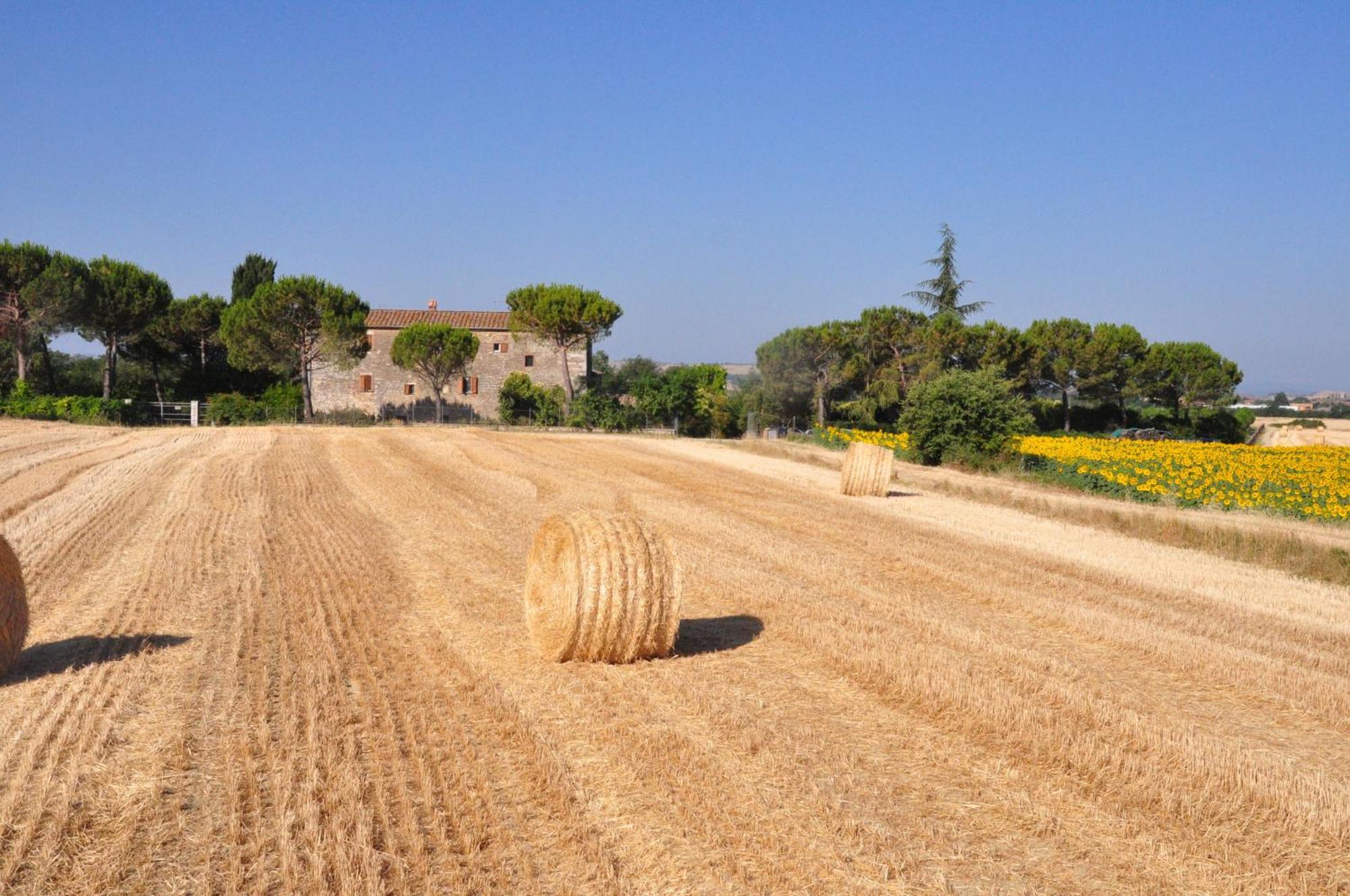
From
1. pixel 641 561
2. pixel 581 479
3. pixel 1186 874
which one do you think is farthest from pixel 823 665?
pixel 581 479

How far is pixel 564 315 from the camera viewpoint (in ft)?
195

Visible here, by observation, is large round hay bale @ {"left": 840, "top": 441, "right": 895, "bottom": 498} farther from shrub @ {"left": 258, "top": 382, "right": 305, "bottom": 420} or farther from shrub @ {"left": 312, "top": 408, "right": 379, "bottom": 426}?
shrub @ {"left": 258, "top": 382, "right": 305, "bottom": 420}

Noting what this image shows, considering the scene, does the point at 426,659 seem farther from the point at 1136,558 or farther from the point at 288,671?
the point at 1136,558

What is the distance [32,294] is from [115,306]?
5478mm

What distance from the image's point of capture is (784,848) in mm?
5363

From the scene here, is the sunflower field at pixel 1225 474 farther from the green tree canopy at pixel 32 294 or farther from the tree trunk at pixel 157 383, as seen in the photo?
the tree trunk at pixel 157 383

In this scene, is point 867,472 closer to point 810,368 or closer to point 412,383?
point 810,368

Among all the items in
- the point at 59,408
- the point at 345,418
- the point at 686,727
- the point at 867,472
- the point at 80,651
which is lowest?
the point at 686,727

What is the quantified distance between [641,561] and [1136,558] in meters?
9.95

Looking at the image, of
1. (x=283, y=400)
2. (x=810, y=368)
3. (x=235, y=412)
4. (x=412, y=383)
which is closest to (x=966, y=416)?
(x=810, y=368)

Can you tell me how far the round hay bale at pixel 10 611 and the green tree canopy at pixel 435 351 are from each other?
53.4 m

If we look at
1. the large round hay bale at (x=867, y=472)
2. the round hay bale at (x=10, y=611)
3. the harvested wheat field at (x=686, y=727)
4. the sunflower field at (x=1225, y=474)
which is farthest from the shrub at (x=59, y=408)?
the round hay bale at (x=10, y=611)

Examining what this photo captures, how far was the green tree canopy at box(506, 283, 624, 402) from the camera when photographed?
5966 cm

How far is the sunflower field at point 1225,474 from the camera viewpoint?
22297 mm
